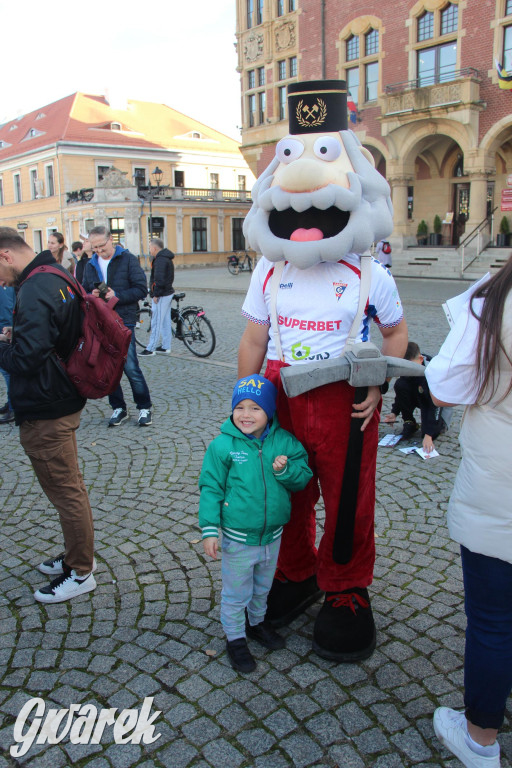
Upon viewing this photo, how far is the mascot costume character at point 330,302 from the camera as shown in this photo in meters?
2.62

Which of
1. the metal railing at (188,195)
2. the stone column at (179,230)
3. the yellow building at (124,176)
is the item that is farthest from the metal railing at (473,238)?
the stone column at (179,230)

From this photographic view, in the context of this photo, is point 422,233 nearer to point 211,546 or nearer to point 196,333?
point 196,333

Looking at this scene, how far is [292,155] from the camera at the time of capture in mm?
2742

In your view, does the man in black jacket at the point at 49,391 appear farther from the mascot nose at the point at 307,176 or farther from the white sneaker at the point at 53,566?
the mascot nose at the point at 307,176

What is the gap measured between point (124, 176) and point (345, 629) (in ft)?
133

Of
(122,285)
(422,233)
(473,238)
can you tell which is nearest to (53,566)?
(122,285)

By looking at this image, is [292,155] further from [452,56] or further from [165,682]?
[452,56]

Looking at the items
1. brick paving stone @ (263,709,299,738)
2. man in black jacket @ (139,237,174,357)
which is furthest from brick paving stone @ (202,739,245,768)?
man in black jacket @ (139,237,174,357)

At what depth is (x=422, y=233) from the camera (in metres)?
29.2

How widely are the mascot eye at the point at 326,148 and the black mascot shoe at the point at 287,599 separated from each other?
6.49ft

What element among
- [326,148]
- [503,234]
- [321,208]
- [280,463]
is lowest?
[280,463]

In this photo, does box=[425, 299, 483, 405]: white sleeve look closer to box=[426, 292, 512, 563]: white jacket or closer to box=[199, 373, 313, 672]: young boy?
box=[426, 292, 512, 563]: white jacket

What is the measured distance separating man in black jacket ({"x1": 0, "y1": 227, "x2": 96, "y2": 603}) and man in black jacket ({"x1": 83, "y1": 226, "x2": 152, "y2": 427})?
3.05m

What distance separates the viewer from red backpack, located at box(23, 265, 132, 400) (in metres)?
3.15
